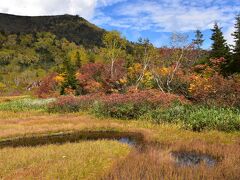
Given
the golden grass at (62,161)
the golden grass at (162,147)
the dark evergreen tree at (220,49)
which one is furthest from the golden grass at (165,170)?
the dark evergreen tree at (220,49)

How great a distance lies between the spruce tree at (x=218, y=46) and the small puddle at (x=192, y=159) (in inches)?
1142

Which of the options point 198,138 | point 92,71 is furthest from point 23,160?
point 92,71

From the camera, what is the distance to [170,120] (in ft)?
80.9

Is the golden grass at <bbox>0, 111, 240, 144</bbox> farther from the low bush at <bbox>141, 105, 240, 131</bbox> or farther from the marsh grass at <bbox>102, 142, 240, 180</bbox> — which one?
the marsh grass at <bbox>102, 142, 240, 180</bbox>

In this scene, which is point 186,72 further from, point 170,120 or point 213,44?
point 170,120

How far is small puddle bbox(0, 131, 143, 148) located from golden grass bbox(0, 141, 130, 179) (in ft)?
9.61

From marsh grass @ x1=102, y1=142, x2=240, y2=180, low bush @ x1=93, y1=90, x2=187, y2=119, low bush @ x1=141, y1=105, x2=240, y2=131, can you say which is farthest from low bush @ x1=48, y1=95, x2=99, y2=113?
marsh grass @ x1=102, y1=142, x2=240, y2=180

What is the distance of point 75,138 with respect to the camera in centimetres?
2091

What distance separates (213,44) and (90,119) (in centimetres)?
2351

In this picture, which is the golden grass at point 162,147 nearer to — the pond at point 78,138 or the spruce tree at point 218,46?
the pond at point 78,138

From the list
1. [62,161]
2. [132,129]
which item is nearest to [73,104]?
[132,129]

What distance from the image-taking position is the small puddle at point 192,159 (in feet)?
42.2

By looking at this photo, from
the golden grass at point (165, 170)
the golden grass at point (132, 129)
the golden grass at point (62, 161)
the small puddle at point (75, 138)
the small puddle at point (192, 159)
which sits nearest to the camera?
the golden grass at point (165, 170)

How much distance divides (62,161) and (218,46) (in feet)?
117
